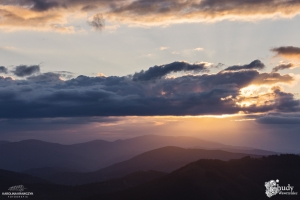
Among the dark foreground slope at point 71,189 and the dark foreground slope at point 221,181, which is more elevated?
the dark foreground slope at point 221,181

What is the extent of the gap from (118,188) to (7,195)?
171ft

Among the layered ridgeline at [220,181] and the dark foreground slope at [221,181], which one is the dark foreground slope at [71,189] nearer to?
the layered ridgeline at [220,181]

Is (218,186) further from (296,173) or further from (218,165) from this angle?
(296,173)

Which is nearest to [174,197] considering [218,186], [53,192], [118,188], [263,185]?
[218,186]

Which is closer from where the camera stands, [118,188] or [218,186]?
[218,186]

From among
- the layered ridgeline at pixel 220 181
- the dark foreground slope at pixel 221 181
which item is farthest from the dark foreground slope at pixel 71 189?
the dark foreground slope at pixel 221 181

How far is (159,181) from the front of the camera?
133 metres

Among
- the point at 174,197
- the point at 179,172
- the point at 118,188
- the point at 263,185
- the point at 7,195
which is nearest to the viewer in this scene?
the point at 174,197

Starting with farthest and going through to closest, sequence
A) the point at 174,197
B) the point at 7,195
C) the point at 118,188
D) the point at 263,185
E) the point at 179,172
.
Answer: the point at 118,188 < the point at 7,195 < the point at 179,172 < the point at 263,185 < the point at 174,197

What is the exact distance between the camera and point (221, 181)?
120m

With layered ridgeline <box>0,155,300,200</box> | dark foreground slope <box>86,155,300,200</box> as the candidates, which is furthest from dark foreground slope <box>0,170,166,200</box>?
dark foreground slope <box>86,155,300,200</box>

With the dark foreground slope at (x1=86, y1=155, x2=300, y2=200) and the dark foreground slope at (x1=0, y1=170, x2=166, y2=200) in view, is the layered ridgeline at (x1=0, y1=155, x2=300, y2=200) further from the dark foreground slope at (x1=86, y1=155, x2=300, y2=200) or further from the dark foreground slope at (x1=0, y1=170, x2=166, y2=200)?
the dark foreground slope at (x1=0, y1=170, x2=166, y2=200)

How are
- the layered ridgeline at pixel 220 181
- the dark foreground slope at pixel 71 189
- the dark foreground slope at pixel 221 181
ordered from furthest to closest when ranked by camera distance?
the dark foreground slope at pixel 71 189, the layered ridgeline at pixel 220 181, the dark foreground slope at pixel 221 181

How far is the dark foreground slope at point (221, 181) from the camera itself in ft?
371
